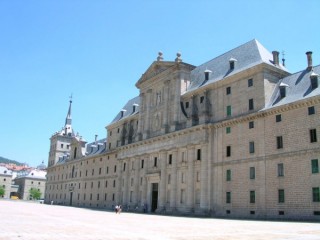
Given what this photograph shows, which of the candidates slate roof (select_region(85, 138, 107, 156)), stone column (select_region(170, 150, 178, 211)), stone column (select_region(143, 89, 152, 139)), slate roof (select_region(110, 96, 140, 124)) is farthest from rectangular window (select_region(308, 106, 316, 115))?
slate roof (select_region(85, 138, 107, 156))

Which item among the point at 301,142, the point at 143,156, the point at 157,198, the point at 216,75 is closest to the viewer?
the point at 301,142

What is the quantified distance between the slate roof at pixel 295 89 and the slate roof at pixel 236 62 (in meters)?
3.37

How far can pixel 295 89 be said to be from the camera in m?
38.4

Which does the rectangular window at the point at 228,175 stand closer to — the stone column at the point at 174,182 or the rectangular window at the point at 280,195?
the rectangular window at the point at 280,195

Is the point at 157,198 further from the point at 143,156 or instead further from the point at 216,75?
the point at 216,75

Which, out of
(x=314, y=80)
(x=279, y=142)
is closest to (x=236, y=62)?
(x=314, y=80)

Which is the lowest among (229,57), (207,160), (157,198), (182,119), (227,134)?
(157,198)

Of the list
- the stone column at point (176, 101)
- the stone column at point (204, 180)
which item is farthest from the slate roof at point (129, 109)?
the stone column at point (204, 180)

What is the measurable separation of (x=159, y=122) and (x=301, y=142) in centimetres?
2625

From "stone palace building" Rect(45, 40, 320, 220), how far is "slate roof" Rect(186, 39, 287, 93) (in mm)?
179

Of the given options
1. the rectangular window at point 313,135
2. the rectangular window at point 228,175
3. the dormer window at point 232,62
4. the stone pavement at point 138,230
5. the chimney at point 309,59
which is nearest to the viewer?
the stone pavement at point 138,230

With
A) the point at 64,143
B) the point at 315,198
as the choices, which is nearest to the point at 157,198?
the point at 315,198

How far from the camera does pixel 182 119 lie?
51938mm

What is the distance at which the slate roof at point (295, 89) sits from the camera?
36.5 metres
